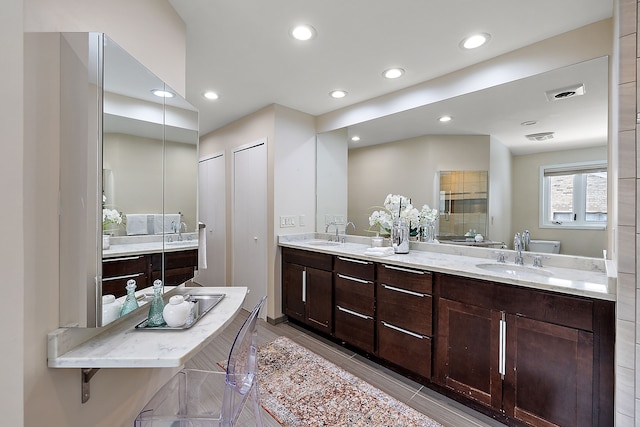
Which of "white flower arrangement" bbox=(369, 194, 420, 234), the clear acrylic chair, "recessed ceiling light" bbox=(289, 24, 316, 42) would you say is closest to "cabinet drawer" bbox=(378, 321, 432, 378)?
"white flower arrangement" bbox=(369, 194, 420, 234)

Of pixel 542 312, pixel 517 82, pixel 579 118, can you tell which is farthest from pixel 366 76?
pixel 542 312

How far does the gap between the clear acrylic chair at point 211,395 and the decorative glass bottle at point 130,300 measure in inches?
15.4

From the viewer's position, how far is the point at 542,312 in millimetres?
1563

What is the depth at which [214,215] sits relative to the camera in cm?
447

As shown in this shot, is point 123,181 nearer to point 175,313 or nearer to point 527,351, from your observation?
point 175,313

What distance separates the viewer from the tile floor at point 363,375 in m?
1.78

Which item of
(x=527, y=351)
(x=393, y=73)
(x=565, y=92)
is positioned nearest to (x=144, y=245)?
(x=527, y=351)

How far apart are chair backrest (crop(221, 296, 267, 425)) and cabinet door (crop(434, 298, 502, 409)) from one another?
1348mm

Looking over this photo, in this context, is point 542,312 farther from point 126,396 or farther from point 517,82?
point 126,396

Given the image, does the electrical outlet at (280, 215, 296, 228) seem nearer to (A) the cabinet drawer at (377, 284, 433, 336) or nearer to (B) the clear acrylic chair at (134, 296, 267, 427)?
(A) the cabinet drawer at (377, 284, 433, 336)

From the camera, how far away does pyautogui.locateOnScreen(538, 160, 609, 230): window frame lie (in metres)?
1.87

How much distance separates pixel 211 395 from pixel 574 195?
2.61m

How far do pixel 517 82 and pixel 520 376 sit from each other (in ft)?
6.59

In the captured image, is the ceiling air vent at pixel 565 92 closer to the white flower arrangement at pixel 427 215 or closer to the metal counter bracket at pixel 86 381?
the white flower arrangement at pixel 427 215
